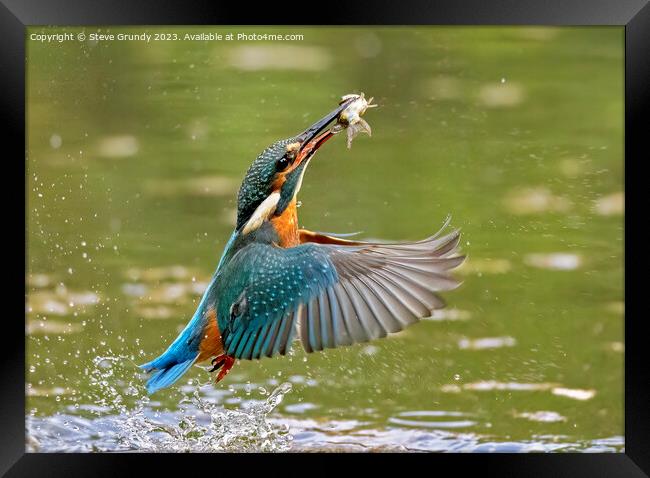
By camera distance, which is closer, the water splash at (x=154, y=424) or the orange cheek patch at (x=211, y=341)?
the orange cheek patch at (x=211, y=341)

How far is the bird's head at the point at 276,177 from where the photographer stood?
148 inches

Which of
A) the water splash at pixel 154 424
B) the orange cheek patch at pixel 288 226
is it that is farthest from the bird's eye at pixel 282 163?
the water splash at pixel 154 424

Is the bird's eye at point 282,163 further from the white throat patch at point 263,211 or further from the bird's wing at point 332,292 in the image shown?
the bird's wing at point 332,292

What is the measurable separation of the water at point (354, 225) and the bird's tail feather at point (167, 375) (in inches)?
5.2

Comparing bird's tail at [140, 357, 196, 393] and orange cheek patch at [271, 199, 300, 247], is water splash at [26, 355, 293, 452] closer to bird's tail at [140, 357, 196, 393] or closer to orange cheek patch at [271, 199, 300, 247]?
bird's tail at [140, 357, 196, 393]

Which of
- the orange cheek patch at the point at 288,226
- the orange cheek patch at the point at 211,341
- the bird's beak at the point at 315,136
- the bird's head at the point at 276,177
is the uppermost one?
the bird's beak at the point at 315,136

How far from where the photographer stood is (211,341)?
147 inches

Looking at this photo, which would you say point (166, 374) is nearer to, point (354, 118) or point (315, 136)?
point (315, 136)

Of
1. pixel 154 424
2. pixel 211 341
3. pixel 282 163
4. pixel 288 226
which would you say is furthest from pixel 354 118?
pixel 154 424

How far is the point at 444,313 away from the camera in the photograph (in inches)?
158

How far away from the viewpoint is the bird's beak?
377 cm

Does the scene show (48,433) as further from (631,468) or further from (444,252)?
(631,468)

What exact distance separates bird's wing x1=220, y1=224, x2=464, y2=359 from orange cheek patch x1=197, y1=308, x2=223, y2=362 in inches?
0.9

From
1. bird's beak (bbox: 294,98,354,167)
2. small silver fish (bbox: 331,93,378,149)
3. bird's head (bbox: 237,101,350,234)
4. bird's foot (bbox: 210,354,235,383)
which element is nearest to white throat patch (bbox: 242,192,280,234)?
bird's head (bbox: 237,101,350,234)
